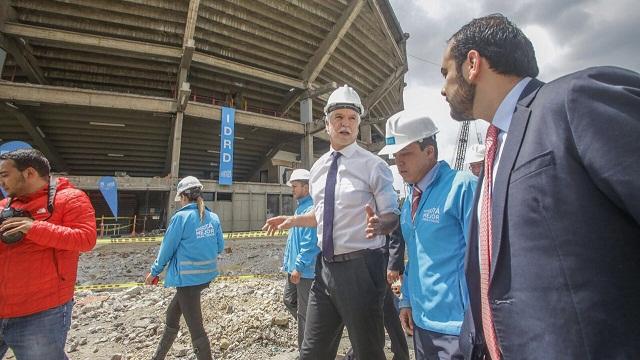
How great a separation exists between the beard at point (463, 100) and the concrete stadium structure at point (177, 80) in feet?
46.5

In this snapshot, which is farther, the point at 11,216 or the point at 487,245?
the point at 11,216

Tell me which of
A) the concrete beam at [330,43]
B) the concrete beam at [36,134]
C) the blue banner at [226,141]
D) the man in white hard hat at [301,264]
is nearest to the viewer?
the man in white hard hat at [301,264]

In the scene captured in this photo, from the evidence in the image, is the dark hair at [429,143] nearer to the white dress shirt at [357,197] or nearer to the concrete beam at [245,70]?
the white dress shirt at [357,197]

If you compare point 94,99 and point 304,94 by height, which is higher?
point 304,94

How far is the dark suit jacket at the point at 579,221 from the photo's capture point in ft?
2.00

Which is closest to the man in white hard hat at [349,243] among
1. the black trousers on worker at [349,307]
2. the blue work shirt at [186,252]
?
the black trousers on worker at [349,307]

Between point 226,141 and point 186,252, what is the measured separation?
509 inches

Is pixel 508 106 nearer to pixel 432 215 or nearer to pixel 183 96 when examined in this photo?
pixel 432 215

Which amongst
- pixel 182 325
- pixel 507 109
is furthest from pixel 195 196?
pixel 507 109

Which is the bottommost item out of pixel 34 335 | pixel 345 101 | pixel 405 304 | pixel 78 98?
pixel 34 335

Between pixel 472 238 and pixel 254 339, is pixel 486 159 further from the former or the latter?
pixel 254 339

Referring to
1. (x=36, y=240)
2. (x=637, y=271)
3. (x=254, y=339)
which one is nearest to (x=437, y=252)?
(x=637, y=271)

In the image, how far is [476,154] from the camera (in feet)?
14.1

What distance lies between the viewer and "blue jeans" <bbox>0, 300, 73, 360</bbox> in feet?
5.83
